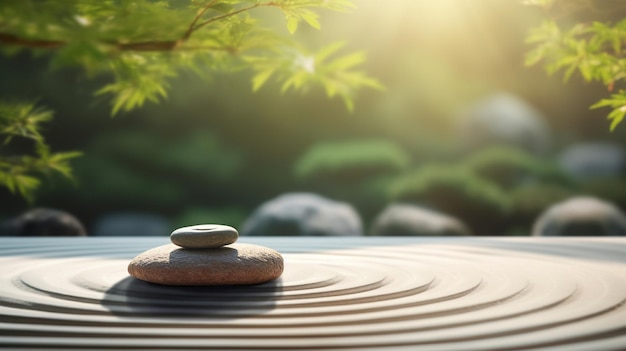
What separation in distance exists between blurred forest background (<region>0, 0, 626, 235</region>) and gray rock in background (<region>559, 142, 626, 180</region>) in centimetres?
4

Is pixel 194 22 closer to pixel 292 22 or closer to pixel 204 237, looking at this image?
pixel 292 22

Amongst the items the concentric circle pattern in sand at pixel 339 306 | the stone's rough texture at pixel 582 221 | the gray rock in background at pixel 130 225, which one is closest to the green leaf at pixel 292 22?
the concentric circle pattern in sand at pixel 339 306

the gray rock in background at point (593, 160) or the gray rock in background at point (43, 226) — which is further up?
the gray rock in background at point (593, 160)

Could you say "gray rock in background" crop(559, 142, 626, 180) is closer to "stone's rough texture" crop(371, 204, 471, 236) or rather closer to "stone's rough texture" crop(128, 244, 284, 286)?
"stone's rough texture" crop(371, 204, 471, 236)

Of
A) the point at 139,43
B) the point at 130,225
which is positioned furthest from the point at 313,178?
the point at 139,43

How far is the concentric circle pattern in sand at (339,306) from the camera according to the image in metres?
2.88

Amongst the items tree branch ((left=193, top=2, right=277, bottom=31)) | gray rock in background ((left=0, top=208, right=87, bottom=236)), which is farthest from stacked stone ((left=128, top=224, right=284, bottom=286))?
gray rock in background ((left=0, top=208, right=87, bottom=236))

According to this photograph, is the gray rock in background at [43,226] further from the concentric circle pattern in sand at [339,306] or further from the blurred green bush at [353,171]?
the blurred green bush at [353,171]

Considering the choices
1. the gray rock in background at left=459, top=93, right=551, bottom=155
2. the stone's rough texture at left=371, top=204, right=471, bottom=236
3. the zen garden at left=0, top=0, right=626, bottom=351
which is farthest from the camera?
the gray rock in background at left=459, top=93, right=551, bottom=155

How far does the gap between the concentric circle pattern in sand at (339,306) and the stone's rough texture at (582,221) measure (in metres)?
3.71

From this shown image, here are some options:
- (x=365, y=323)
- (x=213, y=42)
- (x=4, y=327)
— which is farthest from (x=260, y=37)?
(x=4, y=327)

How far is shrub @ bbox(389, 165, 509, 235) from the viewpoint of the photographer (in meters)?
11.1

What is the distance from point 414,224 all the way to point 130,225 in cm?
466

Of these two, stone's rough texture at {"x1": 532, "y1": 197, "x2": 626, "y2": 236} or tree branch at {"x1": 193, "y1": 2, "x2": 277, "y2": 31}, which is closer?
tree branch at {"x1": 193, "y1": 2, "x2": 277, "y2": 31}
